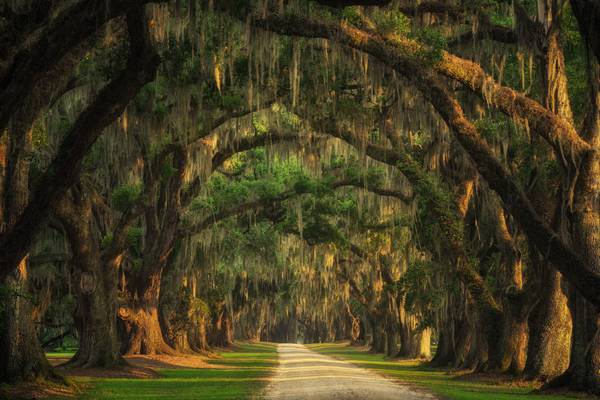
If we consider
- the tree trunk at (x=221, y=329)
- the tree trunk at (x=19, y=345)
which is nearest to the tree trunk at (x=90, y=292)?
the tree trunk at (x=19, y=345)

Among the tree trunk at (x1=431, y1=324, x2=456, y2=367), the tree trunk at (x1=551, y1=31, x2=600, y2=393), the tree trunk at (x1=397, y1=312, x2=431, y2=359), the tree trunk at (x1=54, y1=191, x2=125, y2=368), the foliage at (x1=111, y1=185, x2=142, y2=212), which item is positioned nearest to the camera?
the tree trunk at (x1=551, y1=31, x2=600, y2=393)

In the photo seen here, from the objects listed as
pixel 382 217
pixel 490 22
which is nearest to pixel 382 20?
pixel 490 22

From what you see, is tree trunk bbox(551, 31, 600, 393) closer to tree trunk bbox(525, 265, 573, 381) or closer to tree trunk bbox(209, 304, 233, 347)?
tree trunk bbox(525, 265, 573, 381)

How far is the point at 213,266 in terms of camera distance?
3722 cm

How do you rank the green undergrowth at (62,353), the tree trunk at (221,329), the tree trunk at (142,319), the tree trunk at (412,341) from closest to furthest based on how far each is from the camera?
the tree trunk at (142,319) → the green undergrowth at (62,353) → the tree trunk at (412,341) → the tree trunk at (221,329)

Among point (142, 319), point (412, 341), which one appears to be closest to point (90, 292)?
point (142, 319)

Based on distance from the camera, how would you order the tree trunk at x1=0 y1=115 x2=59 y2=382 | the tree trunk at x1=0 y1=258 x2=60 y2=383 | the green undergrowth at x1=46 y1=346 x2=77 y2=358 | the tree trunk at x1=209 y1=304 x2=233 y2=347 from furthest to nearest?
the tree trunk at x1=209 y1=304 x2=233 y2=347 < the green undergrowth at x1=46 y1=346 x2=77 y2=358 < the tree trunk at x1=0 y1=258 x2=60 y2=383 < the tree trunk at x1=0 y1=115 x2=59 y2=382

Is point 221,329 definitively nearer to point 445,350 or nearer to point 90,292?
point 445,350

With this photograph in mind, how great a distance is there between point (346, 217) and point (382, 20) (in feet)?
70.0

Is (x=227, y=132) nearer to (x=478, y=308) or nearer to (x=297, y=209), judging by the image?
(x=297, y=209)

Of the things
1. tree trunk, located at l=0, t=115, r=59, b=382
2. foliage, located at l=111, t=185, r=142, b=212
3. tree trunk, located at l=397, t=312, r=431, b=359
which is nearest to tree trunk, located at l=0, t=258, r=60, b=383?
tree trunk, located at l=0, t=115, r=59, b=382

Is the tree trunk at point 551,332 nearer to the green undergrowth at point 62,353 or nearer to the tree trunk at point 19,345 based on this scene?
the tree trunk at point 19,345

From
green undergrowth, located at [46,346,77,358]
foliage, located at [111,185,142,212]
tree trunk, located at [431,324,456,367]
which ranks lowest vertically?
green undergrowth, located at [46,346,77,358]

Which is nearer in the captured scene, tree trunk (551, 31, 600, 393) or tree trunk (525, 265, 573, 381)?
tree trunk (551, 31, 600, 393)
